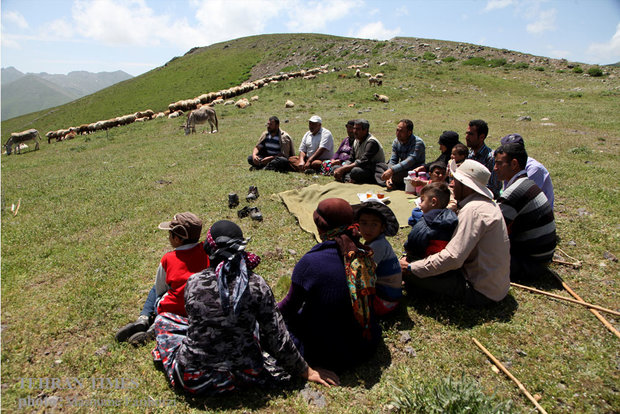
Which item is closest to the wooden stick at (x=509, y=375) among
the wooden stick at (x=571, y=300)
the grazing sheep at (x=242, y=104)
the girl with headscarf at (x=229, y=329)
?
the wooden stick at (x=571, y=300)

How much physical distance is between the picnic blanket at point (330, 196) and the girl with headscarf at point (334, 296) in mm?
2923

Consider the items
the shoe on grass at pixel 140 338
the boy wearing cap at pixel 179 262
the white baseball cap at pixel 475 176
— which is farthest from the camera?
the white baseball cap at pixel 475 176

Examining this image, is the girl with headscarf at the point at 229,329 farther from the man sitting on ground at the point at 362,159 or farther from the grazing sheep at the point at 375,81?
the grazing sheep at the point at 375,81

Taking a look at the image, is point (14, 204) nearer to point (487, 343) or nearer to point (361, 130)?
point (361, 130)

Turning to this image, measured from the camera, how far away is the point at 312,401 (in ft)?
9.79

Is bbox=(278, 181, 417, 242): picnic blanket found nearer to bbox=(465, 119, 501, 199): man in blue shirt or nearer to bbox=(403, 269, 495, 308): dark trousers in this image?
bbox=(465, 119, 501, 199): man in blue shirt

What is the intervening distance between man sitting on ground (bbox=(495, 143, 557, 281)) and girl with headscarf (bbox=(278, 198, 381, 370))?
228 cm

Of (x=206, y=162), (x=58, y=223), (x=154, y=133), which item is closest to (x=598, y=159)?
(x=206, y=162)

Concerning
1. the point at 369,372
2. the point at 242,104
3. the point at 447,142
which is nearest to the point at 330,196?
the point at 447,142

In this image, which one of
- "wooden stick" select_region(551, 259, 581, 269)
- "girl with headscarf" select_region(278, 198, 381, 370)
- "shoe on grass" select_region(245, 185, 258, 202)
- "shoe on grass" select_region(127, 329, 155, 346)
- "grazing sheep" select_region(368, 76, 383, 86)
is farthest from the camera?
"grazing sheep" select_region(368, 76, 383, 86)

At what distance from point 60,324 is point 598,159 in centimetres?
1303

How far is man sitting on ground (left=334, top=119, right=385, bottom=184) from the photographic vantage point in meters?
7.99

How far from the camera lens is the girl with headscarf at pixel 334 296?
2971 mm

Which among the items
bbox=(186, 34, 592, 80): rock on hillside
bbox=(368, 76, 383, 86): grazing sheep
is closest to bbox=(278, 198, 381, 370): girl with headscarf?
bbox=(368, 76, 383, 86): grazing sheep
